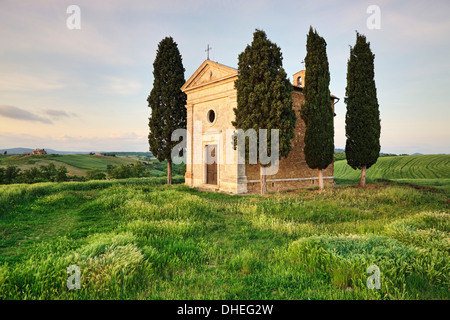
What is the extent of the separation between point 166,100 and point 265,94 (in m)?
8.73

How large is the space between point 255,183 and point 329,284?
11.3 meters

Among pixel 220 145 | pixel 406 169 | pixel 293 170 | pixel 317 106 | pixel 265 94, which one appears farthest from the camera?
pixel 406 169

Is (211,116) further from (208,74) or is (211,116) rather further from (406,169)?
(406,169)

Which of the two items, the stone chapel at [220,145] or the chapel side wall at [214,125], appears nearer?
the stone chapel at [220,145]

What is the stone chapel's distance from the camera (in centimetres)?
1479

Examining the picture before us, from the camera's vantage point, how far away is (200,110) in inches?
679

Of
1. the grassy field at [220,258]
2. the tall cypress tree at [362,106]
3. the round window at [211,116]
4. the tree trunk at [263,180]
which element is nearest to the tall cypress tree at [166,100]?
the round window at [211,116]

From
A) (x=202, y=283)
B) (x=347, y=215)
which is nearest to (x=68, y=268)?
(x=202, y=283)

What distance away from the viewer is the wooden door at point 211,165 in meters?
16.2

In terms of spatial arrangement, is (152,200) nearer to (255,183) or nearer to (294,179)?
(255,183)

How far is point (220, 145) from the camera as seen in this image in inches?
609

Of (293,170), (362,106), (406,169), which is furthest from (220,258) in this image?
(406,169)

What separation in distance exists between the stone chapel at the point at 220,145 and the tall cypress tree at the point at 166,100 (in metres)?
1.24

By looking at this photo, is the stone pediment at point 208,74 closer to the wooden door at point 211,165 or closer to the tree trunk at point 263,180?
the wooden door at point 211,165
